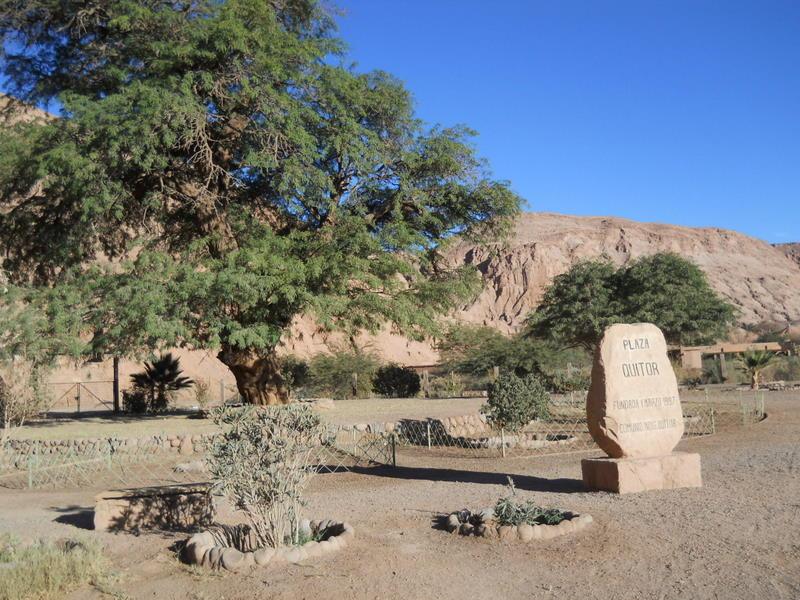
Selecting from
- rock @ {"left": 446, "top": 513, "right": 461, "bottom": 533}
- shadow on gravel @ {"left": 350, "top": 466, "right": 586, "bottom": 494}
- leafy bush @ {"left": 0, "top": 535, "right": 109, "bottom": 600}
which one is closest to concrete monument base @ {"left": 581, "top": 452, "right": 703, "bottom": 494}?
shadow on gravel @ {"left": 350, "top": 466, "right": 586, "bottom": 494}

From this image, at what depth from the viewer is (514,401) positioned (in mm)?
15641

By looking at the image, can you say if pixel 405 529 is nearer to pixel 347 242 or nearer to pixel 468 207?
pixel 347 242

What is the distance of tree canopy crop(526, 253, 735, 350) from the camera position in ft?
106

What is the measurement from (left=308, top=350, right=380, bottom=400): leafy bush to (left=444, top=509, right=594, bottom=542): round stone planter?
2596 centimetres

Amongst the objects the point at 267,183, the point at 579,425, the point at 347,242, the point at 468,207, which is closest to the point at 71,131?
the point at 267,183

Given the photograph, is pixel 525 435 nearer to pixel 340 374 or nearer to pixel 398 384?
pixel 398 384

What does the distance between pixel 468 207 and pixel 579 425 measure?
6387 mm

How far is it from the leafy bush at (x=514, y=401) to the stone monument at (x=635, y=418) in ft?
18.4

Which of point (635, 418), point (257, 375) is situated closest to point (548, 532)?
point (635, 418)

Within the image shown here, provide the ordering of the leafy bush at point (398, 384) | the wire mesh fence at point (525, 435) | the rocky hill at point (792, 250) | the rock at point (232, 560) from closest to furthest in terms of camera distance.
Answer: the rock at point (232, 560) → the wire mesh fence at point (525, 435) → the leafy bush at point (398, 384) → the rocky hill at point (792, 250)

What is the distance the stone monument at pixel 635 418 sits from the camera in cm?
949

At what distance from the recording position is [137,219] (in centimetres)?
1991

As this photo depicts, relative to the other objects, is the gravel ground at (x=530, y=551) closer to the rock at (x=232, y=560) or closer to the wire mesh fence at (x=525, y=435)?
the rock at (x=232, y=560)

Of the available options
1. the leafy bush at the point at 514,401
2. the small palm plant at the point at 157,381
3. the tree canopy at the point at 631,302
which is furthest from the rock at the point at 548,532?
the tree canopy at the point at 631,302
